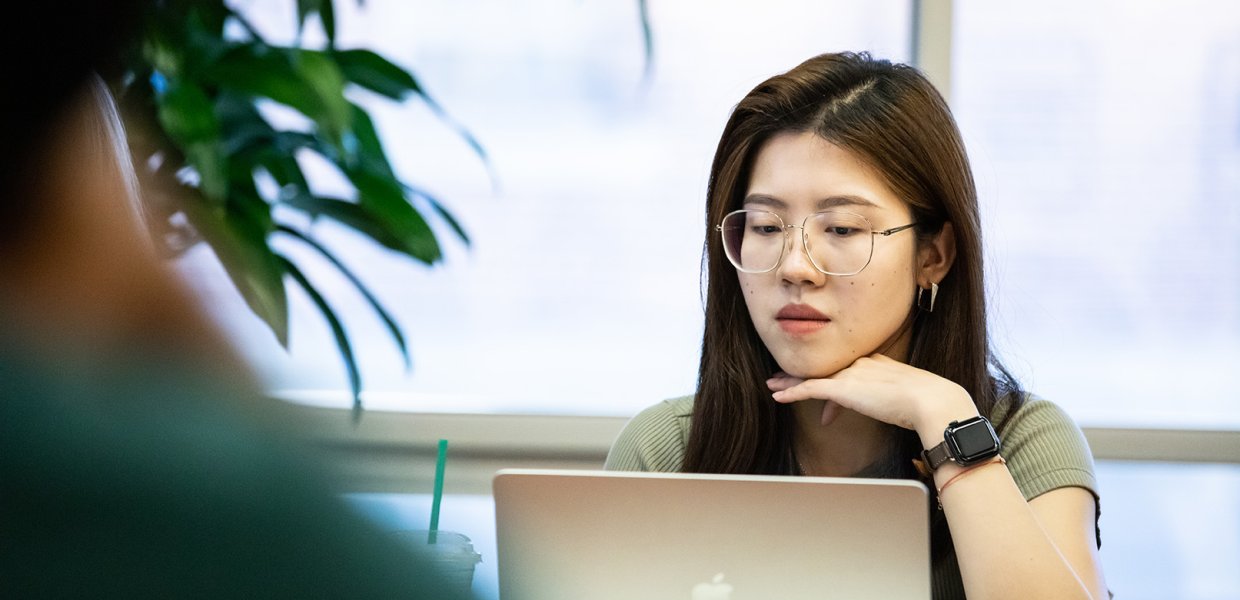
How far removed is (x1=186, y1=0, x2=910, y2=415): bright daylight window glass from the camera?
2734mm

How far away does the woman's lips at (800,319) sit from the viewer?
1.57m

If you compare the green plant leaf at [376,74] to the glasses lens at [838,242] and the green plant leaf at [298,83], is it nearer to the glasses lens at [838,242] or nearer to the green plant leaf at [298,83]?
the green plant leaf at [298,83]

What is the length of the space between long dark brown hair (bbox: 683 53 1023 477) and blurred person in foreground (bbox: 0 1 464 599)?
1374 millimetres

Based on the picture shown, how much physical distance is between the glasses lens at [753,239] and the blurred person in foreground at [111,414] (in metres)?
1.35

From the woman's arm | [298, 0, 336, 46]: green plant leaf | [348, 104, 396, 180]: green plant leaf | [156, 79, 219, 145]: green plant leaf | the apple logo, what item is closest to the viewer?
[156, 79, 219, 145]: green plant leaf

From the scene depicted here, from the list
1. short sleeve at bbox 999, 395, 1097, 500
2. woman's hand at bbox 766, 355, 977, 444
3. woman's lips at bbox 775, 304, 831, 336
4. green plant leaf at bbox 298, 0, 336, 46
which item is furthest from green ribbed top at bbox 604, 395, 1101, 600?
green plant leaf at bbox 298, 0, 336, 46

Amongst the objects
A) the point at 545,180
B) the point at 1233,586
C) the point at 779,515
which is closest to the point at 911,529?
the point at 779,515

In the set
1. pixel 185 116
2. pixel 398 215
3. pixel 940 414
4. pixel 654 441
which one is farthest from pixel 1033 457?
pixel 185 116

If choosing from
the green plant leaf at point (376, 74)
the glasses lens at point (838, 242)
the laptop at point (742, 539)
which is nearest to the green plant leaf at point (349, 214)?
the green plant leaf at point (376, 74)

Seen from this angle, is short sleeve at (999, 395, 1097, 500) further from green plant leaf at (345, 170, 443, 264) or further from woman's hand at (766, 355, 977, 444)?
green plant leaf at (345, 170, 443, 264)

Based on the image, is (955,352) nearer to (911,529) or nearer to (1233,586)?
(911,529)

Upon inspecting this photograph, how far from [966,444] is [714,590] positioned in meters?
0.58

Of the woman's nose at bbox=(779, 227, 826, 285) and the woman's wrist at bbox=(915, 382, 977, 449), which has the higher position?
the woman's nose at bbox=(779, 227, 826, 285)

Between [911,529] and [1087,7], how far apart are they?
2170 mm
